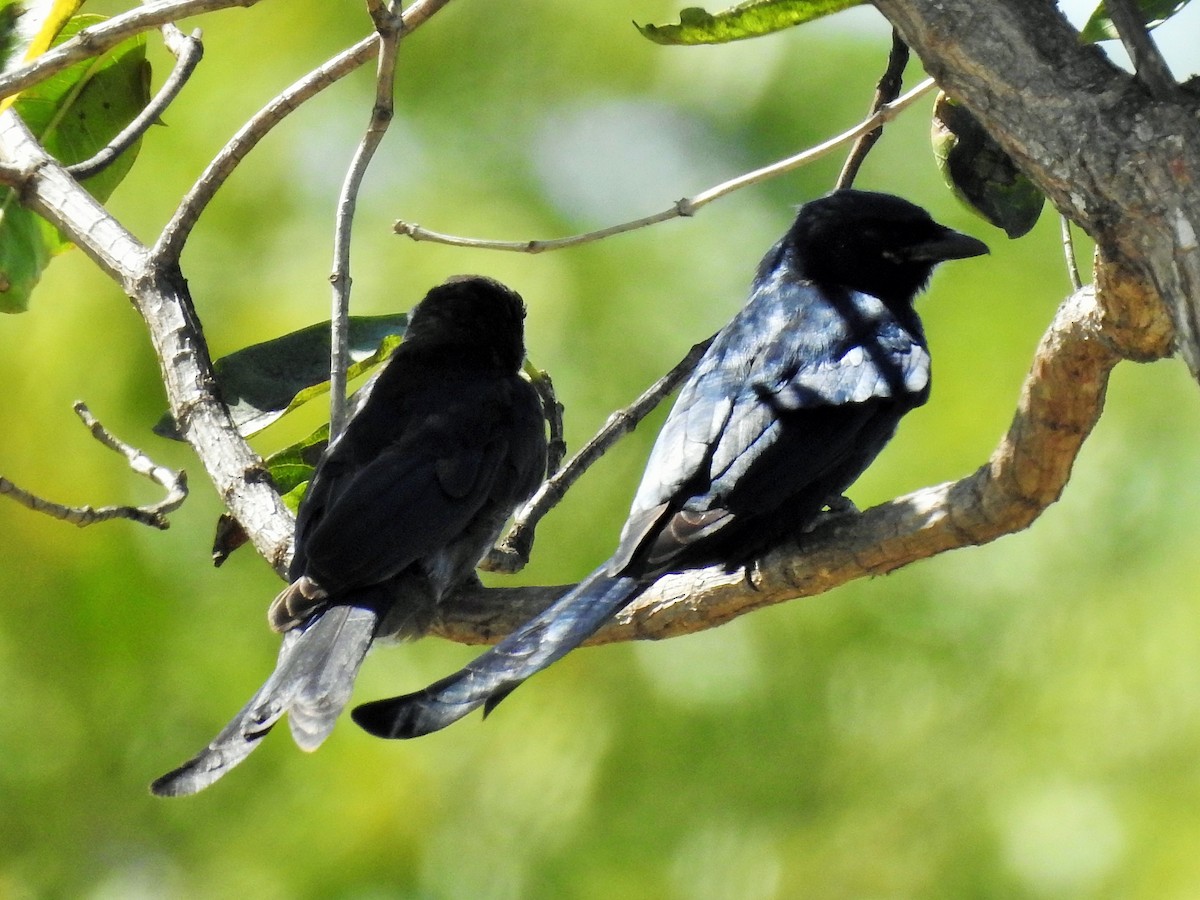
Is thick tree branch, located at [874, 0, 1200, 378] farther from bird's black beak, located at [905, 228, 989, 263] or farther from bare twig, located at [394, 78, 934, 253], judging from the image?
bird's black beak, located at [905, 228, 989, 263]

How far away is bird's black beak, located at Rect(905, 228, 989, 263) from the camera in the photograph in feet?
13.3

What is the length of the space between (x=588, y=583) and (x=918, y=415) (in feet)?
14.4

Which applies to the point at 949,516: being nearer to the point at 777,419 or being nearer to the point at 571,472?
the point at 777,419

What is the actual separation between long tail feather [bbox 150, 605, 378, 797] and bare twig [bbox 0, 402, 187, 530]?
466 millimetres

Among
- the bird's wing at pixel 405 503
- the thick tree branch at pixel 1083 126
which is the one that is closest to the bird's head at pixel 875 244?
the bird's wing at pixel 405 503

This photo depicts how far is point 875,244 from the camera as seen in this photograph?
418 cm

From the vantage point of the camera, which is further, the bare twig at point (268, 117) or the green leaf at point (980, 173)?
the bare twig at point (268, 117)

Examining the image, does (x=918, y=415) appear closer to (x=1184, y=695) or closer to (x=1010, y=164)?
(x=1184, y=695)

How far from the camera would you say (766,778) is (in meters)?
6.95

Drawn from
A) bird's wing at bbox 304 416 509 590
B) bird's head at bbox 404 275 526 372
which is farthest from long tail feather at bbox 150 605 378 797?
bird's head at bbox 404 275 526 372

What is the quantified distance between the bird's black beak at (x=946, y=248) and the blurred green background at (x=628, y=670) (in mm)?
2838

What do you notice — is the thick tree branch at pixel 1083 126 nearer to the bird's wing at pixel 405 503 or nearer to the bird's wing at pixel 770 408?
the bird's wing at pixel 770 408

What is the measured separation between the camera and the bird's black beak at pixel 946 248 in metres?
4.05

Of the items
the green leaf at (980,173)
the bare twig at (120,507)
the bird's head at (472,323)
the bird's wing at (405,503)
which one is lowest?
the bird's wing at (405,503)
